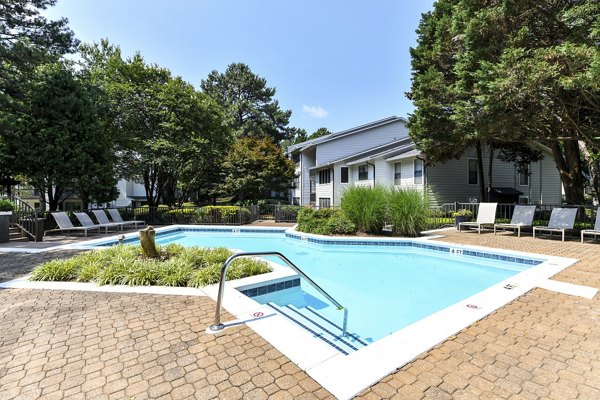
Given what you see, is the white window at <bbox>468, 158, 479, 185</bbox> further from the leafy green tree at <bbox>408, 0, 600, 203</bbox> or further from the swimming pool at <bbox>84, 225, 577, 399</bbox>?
the swimming pool at <bbox>84, 225, 577, 399</bbox>

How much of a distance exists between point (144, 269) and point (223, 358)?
11.2ft

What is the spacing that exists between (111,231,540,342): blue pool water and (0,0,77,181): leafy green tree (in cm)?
1206

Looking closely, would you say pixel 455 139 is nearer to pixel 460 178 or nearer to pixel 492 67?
pixel 492 67

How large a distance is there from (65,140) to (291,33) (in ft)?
42.7

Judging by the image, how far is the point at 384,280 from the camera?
24.1 feet

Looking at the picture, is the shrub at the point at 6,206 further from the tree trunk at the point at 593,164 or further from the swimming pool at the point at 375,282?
the tree trunk at the point at 593,164

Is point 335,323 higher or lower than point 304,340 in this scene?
lower

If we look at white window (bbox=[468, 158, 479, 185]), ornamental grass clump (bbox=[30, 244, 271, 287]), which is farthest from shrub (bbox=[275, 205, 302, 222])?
ornamental grass clump (bbox=[30, 244, 271, 287])

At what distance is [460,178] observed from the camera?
65.0 ft

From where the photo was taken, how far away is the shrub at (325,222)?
475 inches

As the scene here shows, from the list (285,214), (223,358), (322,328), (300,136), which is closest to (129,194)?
(285,214)

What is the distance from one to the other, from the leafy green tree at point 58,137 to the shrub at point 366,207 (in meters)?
12.3

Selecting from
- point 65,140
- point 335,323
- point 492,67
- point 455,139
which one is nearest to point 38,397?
point 335,323

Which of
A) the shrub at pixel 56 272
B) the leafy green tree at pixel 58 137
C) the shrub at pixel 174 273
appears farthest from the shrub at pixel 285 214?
the shrub at pixel 56 272
